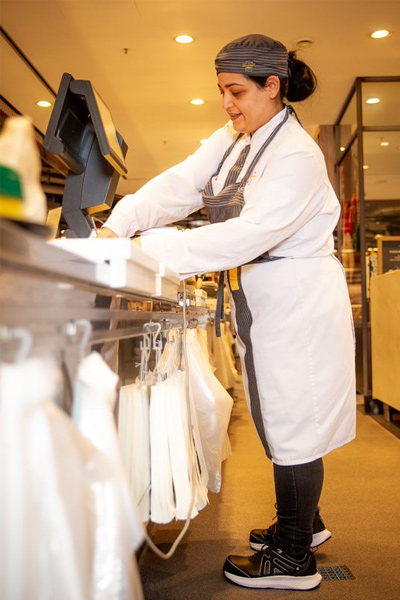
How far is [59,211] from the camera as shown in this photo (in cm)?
181

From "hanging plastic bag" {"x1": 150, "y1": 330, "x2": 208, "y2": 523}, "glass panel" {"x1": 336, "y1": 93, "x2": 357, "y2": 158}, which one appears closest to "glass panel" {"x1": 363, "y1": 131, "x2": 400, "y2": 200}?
"glass panel" {"x1": 336, "y1": 93, "x2": 357, "y2": 158}

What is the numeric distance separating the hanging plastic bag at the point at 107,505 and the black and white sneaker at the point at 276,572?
1.12 meters

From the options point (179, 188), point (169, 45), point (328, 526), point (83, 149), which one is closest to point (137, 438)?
point (83, 149)

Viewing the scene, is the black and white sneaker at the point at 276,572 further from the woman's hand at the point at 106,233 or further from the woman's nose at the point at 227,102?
the woman's nose at the point at 227,102

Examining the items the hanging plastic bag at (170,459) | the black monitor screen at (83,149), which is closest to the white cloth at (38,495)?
the hanging plastic bag at (170,459)

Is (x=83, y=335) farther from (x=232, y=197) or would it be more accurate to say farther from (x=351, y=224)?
(x=351, y=224)

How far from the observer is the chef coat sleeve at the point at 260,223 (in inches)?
58.7


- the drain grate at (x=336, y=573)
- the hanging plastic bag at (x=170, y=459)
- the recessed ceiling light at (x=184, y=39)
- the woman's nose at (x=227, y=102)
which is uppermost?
the recessed ceiling light at (x=184, y=39)

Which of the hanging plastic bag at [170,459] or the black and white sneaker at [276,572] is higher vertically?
the hanging plastic bag at [170,459]

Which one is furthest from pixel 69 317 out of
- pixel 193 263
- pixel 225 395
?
pixel 225 395

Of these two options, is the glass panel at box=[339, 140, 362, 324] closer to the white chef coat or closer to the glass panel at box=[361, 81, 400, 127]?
the glass panel at box=[361, 81, 400, 127]

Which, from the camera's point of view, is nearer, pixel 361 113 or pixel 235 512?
pixel 235 512

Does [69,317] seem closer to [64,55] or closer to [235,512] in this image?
[235,512]

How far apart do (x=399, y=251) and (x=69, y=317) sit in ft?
17.4
